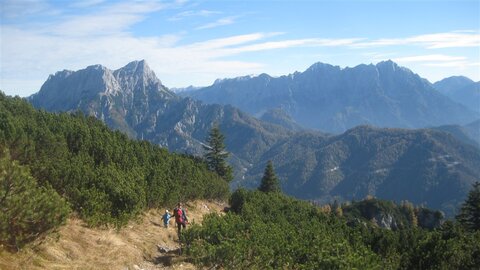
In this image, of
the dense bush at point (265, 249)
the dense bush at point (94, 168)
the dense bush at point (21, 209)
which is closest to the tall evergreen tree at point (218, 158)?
the dense bush at point (94, 168)

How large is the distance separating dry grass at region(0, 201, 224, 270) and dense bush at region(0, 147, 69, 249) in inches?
19.9

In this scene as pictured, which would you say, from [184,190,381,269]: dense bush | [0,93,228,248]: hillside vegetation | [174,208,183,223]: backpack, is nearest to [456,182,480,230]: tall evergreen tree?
[184,190,381,269]: dense bush

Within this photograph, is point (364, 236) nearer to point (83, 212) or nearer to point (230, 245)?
point (230, 245)

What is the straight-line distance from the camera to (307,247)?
1745cm

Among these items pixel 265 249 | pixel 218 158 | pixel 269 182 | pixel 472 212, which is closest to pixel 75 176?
pixel 265 249

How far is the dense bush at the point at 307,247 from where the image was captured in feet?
49.2

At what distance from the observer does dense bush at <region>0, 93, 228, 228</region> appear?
18.0 meters

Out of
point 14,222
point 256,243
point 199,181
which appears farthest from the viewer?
point 199,181

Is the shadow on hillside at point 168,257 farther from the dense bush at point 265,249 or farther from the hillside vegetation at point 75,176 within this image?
the hillside vegetation at point 75,176

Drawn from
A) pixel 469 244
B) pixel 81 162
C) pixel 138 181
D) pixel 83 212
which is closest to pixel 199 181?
pixel 138 181

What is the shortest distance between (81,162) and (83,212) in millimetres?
4326

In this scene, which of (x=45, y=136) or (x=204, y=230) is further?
(x=45, y=136)

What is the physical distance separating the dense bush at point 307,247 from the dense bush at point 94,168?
13.2ft

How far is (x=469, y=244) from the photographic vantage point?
72.8ft
